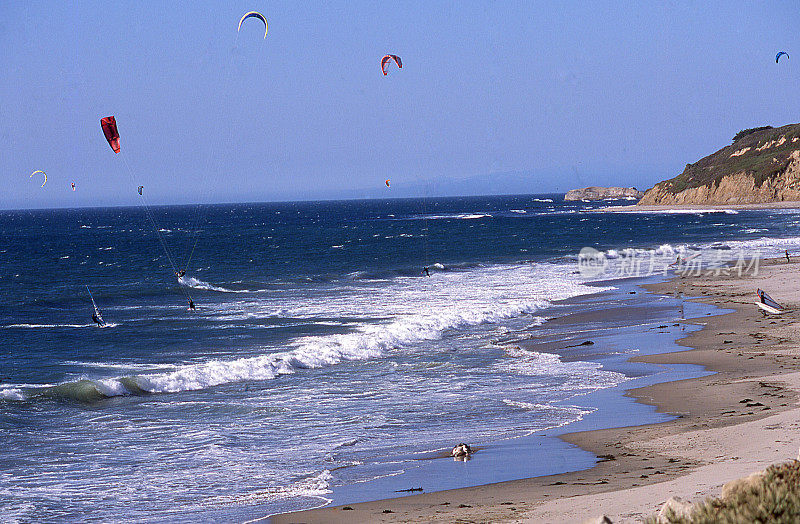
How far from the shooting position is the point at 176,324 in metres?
29.5

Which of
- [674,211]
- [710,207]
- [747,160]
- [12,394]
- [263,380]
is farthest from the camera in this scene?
[747,160]

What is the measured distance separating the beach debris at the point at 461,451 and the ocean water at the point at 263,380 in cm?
60

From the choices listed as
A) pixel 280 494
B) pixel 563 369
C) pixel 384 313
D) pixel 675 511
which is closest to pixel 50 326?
pixel 384 313

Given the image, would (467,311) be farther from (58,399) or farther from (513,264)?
(513,264)

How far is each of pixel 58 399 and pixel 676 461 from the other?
1353 cm

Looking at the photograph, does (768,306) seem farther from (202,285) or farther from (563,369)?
(202,285)

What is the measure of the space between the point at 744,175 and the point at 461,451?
123 m

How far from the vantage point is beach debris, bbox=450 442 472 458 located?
1195 cm

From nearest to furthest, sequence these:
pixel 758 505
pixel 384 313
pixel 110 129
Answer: pixel 758 505
pixel 110 129
pixel 384 313

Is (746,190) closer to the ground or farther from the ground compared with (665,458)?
farther from the ground

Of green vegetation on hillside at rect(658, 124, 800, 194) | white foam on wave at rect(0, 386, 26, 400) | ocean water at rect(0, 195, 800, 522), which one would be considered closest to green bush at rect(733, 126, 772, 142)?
green vegetation on hillside at rect(658, 124, 800, 194)

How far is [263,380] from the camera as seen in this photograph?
19797mm

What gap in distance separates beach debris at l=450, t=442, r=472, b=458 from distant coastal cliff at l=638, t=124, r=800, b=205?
114519 mm

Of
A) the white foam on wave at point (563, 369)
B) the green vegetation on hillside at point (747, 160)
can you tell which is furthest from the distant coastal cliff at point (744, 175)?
the white foam on wave at point (563, 369)
